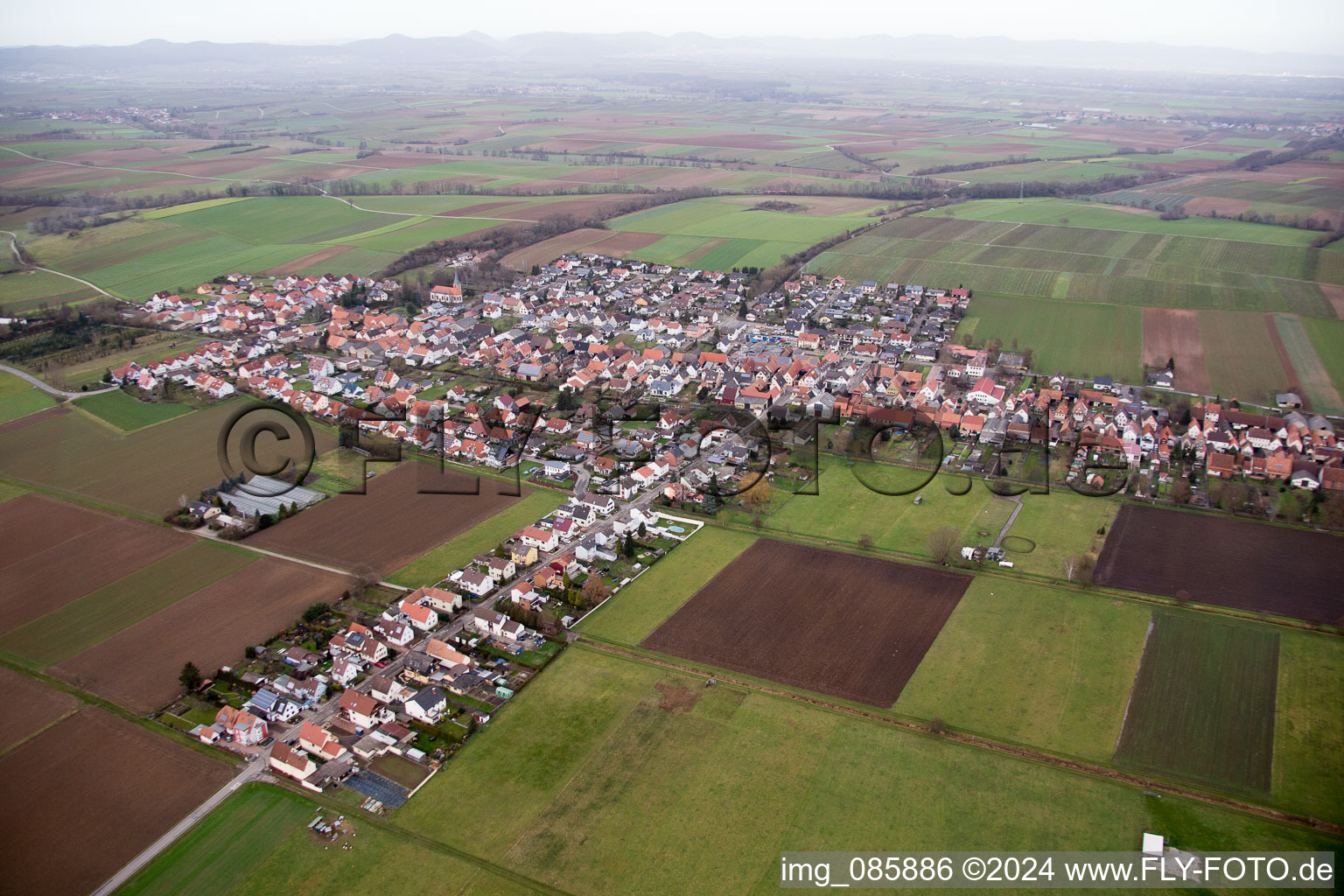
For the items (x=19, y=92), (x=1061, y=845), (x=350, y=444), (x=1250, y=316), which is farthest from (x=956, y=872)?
(x=19, y=92)

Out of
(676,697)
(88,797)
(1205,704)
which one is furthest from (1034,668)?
(88,797)

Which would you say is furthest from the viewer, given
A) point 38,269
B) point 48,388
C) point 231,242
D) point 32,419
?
point 231,242

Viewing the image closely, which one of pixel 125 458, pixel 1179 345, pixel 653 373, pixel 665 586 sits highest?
pixel 1179 345

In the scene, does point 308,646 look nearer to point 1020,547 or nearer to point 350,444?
point 350,444

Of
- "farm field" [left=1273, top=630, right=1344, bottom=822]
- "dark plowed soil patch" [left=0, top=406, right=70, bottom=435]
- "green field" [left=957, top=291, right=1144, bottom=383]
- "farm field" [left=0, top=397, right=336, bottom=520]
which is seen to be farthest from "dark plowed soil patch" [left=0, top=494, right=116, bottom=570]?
"green field" [left=957, top=291, right=1144, bottom=383]

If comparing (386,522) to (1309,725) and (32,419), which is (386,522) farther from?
(1309,725)

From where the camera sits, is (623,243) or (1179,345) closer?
(1179,345)

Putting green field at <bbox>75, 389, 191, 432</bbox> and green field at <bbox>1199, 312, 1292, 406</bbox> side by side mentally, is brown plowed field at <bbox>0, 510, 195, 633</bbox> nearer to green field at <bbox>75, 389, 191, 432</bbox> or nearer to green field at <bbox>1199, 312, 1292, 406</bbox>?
green field at <bbox>75, 389, 191, 432</bbox>
